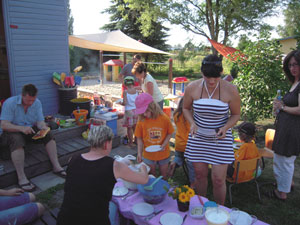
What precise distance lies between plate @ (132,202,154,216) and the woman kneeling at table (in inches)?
10.1

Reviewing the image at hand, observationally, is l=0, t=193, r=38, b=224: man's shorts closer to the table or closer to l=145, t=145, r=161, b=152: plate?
the table

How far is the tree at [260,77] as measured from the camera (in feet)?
17.0

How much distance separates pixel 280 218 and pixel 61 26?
5379 millimetres

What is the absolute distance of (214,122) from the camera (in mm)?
2254

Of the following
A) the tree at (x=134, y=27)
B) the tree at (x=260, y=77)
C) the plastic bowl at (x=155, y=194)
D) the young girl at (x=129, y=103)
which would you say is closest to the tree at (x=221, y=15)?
the tree at (x=134, y=27)

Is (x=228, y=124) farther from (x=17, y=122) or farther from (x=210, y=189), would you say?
(x=17, y=122)

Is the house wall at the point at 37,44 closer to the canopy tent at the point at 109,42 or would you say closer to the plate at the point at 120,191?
the canopy tent at the point at 109,42

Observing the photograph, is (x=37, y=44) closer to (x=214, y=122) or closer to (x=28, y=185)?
(x=28, y=185)

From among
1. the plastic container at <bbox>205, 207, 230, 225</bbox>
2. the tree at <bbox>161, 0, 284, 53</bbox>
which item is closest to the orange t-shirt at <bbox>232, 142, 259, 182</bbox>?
the plastic container at <bbox>205, 207, 230, 225</bbox>

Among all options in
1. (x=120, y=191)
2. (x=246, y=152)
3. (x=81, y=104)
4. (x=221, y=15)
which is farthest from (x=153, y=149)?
(x=221, y=15)

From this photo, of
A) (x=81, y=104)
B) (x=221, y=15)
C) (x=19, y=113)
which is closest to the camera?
(x=19, y=113)

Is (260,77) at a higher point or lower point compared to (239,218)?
higher

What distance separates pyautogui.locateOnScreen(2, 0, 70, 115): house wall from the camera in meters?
4.68

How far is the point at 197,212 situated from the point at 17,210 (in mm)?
1559
